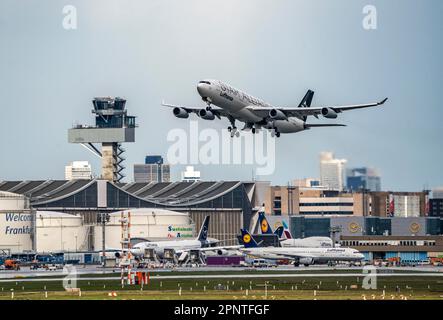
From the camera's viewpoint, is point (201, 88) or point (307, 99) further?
point (307, 99)

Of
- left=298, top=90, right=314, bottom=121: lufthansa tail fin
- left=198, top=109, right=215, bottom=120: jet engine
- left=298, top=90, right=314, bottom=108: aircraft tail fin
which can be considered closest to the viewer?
left=198, top=109, right=215, bottom=120: jet engine

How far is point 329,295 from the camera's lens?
129 metres

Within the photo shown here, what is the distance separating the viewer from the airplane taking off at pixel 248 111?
158500 mm

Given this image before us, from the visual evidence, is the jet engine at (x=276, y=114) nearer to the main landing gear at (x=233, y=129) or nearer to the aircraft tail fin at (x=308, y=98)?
the main landing gear at (x=233, y=129)

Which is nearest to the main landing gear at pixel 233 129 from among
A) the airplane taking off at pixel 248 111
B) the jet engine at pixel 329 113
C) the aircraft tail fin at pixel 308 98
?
the airplane taking off at pixel 248 111

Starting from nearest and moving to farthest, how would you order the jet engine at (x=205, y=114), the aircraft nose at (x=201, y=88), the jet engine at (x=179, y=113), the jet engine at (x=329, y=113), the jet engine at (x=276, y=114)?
the aircraft nose at (x=201, y=88)
the jet engine at (x=329, y=113)
the jet engine at (x=205, y=114)
the jet engine at (x=276, y=114)
the jet engine at (x=179, y=113)

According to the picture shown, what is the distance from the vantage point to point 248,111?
163875mm

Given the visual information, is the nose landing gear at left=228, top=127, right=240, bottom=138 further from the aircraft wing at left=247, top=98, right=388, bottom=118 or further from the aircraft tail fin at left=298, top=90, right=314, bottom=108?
the aircraft tail fin at left=298, top=90, right=314, bottom=108

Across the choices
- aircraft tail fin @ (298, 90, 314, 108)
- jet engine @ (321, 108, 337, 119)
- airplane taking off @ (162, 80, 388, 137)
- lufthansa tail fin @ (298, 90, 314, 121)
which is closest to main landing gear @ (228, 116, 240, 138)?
airplane taking off @ (162, 80, 388, 137)

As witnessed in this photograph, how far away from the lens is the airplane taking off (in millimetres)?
158500

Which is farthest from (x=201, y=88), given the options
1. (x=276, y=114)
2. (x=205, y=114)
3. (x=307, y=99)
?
(x=307, y=99)

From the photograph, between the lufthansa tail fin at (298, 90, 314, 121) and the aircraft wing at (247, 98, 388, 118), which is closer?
the aircraft wing at (247, 98, 388, 118)

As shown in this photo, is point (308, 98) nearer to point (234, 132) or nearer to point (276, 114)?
point (276, 114)
